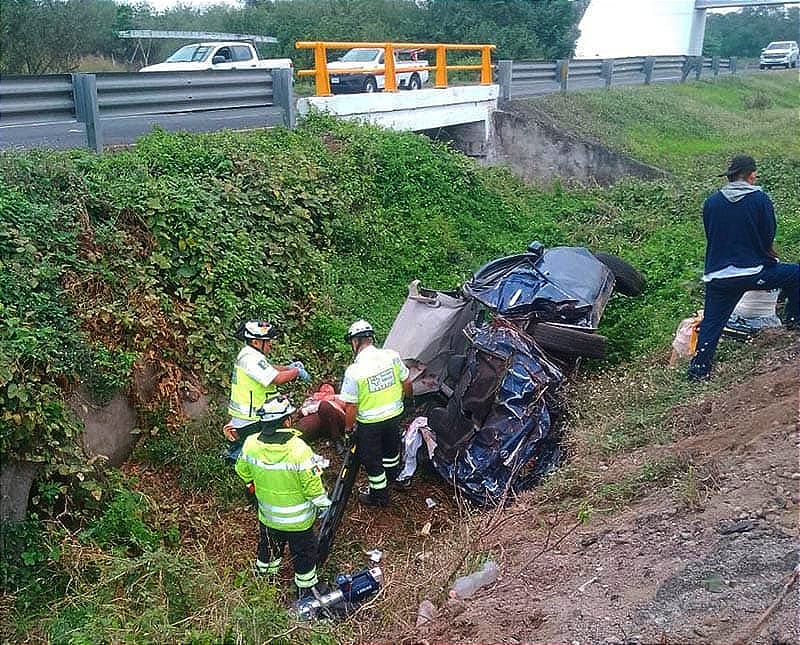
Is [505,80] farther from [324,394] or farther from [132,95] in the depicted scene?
[324,394]

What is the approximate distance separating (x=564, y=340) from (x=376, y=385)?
191 cm

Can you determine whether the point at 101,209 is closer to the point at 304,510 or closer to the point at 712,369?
the point at 304,510

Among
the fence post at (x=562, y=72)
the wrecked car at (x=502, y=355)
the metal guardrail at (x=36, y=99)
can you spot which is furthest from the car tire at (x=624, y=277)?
the fence post at (x=562, y=72)

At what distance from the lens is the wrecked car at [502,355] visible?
251 inches

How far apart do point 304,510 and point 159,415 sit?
195 centimetres

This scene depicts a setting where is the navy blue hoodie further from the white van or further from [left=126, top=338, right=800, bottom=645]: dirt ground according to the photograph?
the white van

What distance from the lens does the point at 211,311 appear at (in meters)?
7.25

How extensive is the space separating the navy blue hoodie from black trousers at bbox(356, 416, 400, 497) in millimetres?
2934

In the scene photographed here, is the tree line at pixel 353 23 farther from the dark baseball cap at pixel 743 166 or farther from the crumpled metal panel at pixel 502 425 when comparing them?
the dark baseball cap at pixel 743 166

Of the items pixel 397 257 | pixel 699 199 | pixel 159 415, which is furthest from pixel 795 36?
pixel 159 415

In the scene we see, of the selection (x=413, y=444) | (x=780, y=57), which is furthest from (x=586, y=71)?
(x=780, y=57)

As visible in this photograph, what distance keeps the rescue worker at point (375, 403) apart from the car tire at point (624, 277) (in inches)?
137

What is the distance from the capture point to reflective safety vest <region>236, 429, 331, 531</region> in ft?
16.7

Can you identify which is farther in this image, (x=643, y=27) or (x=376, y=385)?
(x=643, y=27)
